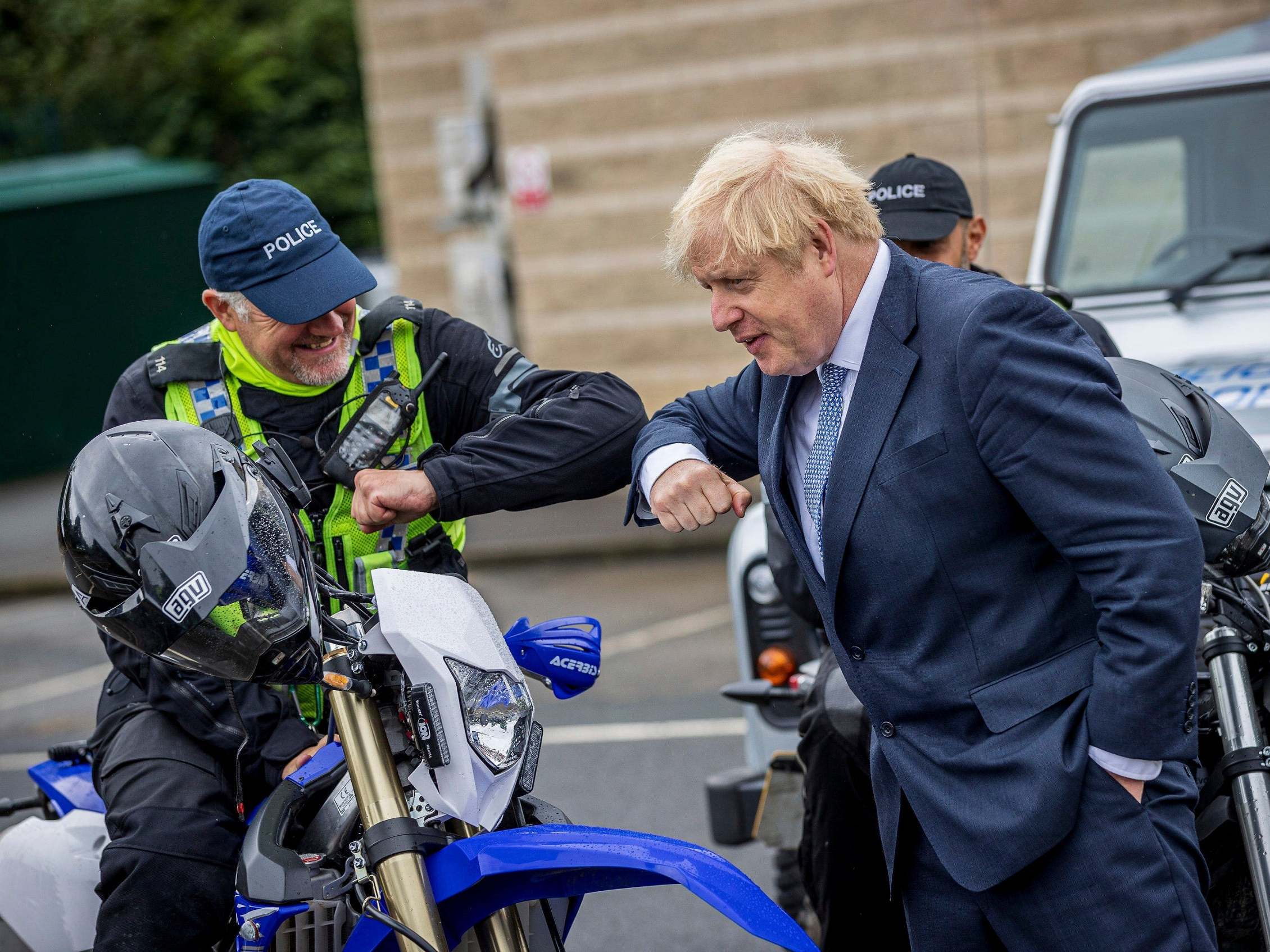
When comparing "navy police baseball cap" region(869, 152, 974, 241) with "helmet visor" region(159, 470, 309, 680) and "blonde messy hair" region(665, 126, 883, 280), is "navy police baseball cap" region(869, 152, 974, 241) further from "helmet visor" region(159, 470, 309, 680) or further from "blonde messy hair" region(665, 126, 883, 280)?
"helmet visor" region(159, 470, 309, 680)

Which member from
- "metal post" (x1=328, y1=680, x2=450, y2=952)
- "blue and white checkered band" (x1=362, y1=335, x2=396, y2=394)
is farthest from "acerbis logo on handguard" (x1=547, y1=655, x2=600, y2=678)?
"blue and white checkered band" (x1=362, y1=335, x2=396, y2=394)

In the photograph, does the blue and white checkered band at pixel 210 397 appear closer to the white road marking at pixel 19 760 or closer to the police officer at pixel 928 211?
the police officer at pixel 928 211

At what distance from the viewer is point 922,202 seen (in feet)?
11.8

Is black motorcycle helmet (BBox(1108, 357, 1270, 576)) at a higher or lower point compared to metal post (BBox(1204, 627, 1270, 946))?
higher

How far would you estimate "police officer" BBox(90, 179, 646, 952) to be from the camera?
7.95 ft

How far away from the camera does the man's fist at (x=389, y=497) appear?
7.74 feet

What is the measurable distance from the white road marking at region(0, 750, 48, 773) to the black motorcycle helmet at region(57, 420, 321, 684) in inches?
202

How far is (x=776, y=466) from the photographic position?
2352 millimetres

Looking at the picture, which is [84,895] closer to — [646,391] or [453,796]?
[453,796]

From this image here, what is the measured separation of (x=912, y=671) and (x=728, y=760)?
3.78m

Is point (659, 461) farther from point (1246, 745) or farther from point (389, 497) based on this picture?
point (1246, 745)

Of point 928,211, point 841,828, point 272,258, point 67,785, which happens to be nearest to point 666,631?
point 928,211

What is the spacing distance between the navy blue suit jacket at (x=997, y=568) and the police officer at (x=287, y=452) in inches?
26.8

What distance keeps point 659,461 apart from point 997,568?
2.12 ft
